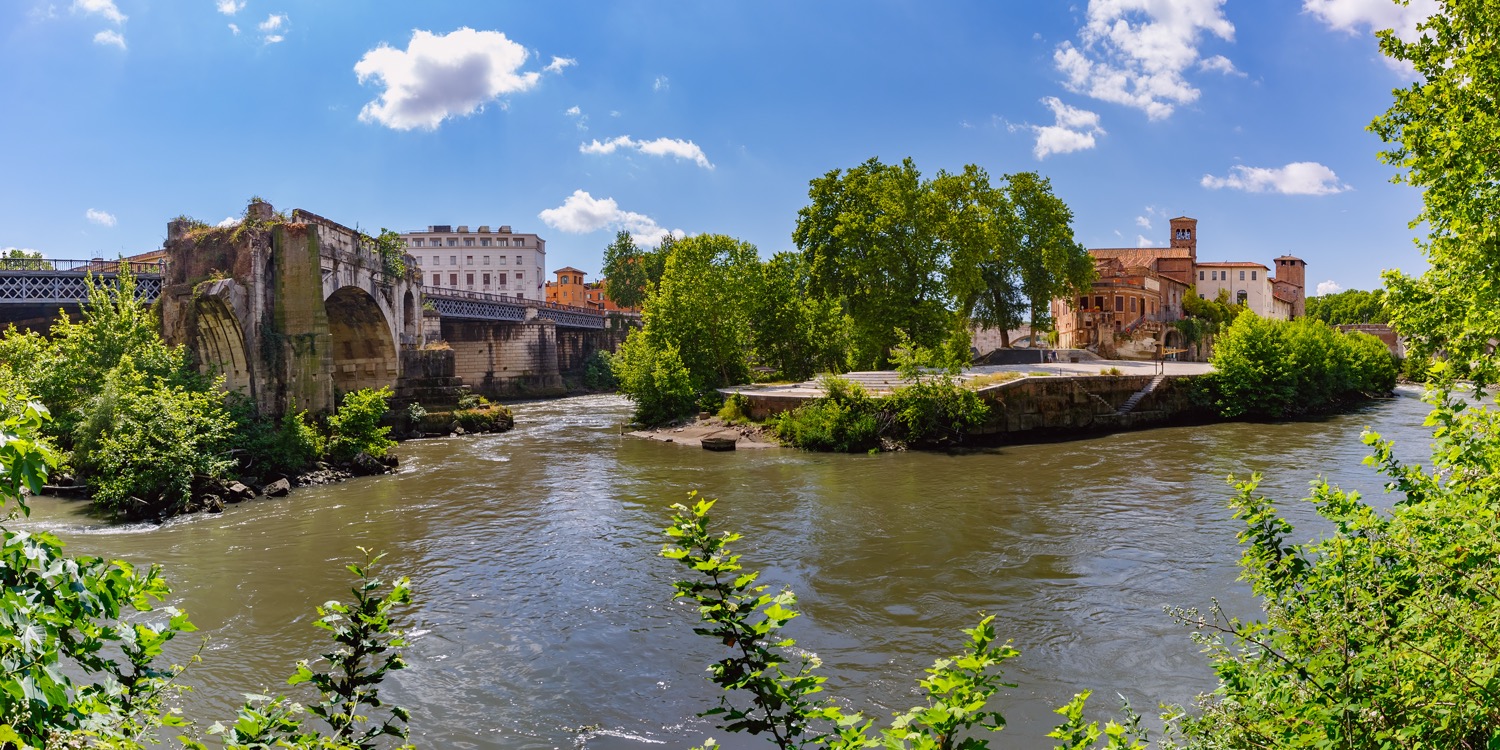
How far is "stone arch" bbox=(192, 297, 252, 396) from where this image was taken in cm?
2441

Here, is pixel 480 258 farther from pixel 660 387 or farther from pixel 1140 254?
pixel 660 387

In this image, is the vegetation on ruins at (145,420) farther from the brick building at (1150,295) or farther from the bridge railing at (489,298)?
the brick building at (1150,295)

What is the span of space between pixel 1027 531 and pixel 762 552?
4.86 meters

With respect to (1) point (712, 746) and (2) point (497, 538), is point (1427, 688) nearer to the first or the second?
(1) point (712, 746)

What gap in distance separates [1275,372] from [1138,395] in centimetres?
606

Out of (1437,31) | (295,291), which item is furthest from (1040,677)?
(295,291)

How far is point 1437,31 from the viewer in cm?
1216

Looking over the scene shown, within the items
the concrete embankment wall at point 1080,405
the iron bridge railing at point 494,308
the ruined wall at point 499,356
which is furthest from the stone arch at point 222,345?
the ruined wall at point 499,356

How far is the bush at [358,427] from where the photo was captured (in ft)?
79.6

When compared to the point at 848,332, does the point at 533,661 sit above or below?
below

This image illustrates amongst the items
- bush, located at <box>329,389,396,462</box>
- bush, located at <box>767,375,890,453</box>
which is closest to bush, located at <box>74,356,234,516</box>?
bush, located at <box>329,389,396,462</box>

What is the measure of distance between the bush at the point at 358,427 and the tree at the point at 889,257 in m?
20.4

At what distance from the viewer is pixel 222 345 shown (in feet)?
82.2

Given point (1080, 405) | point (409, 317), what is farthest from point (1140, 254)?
point (409, 317)
